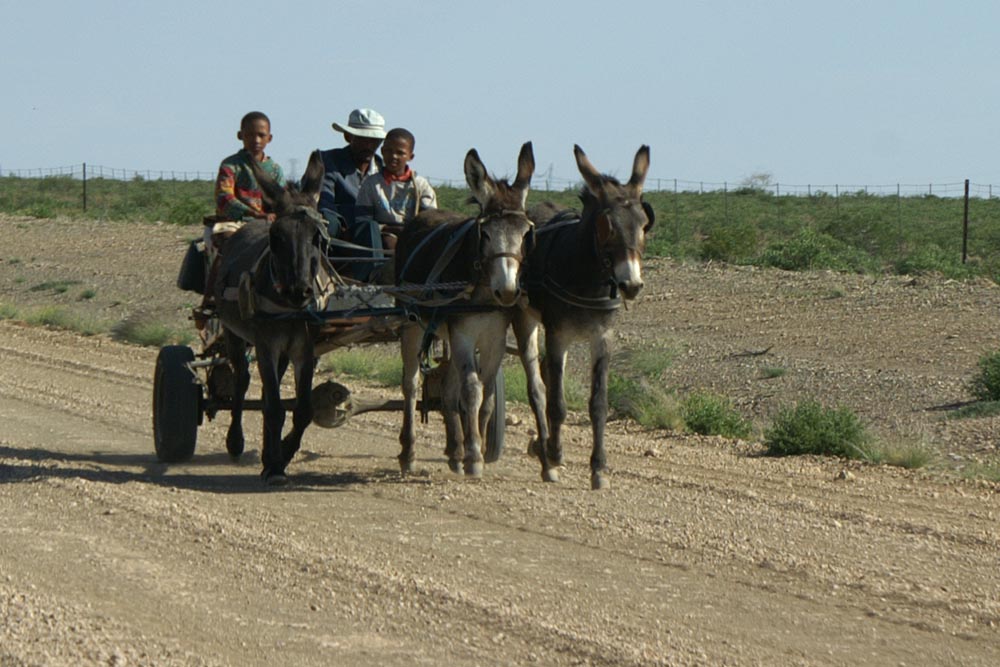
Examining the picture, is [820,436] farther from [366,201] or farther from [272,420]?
[272,420]

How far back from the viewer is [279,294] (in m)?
10.4

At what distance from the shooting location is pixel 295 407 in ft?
36.2

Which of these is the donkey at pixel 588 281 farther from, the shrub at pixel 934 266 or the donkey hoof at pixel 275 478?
the shrub at pixel 934 266

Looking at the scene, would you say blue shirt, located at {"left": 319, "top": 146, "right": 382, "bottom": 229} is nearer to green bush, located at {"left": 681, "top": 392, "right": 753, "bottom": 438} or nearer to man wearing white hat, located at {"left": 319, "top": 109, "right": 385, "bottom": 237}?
man wearing white hat, located at {"left": 319, "top": 109, "right": 385, "bottom": 237}

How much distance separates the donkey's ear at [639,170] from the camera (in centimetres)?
1015

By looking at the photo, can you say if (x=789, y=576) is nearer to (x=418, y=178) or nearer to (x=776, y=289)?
(x=418, y=178)

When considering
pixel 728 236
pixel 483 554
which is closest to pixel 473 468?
pixel 483 554

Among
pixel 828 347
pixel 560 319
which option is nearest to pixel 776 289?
pixel 828 347

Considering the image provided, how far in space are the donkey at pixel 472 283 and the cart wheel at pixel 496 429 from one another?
0.17 meters

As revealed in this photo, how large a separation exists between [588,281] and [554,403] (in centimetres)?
102

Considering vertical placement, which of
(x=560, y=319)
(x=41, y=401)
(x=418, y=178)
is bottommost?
(x=41, y=401)

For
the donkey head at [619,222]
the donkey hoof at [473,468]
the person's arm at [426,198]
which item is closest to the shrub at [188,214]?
the person's arm at [426,198]

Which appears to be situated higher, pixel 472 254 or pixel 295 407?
pixel 472 254

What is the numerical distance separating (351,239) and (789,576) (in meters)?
5.67
